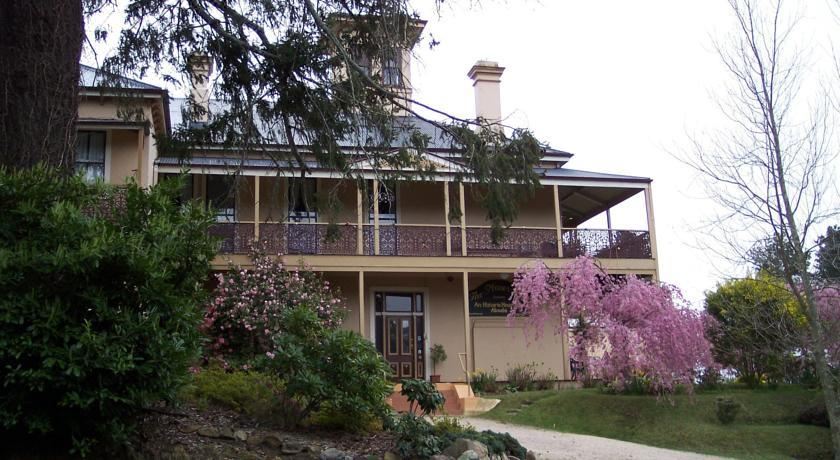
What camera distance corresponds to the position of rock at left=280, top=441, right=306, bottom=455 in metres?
7.43

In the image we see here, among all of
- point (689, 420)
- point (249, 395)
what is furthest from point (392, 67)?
point (689, 420)

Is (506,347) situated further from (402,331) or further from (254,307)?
(254,307)

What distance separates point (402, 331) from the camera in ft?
67.5

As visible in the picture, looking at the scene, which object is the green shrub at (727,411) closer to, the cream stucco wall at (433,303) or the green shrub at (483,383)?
the green shrub at (483,383)

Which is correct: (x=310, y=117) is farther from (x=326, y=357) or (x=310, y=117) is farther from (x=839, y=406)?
(x=839, y=406)

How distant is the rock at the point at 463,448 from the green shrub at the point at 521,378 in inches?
398

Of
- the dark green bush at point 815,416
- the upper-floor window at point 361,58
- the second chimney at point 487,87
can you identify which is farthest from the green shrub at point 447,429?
the second chimney at point 487,87

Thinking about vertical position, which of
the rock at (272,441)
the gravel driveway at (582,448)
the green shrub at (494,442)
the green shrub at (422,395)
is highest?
the green shrub at (422,395)

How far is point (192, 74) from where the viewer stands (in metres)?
11.0

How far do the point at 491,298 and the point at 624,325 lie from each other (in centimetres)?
671

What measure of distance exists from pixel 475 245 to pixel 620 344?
644cm

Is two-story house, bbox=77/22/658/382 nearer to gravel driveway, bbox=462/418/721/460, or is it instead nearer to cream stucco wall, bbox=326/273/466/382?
cream stucco wall, bbox=326/273/466/382

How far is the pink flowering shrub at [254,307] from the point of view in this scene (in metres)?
14.5

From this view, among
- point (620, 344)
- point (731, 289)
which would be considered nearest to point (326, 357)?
point (620, 344)
